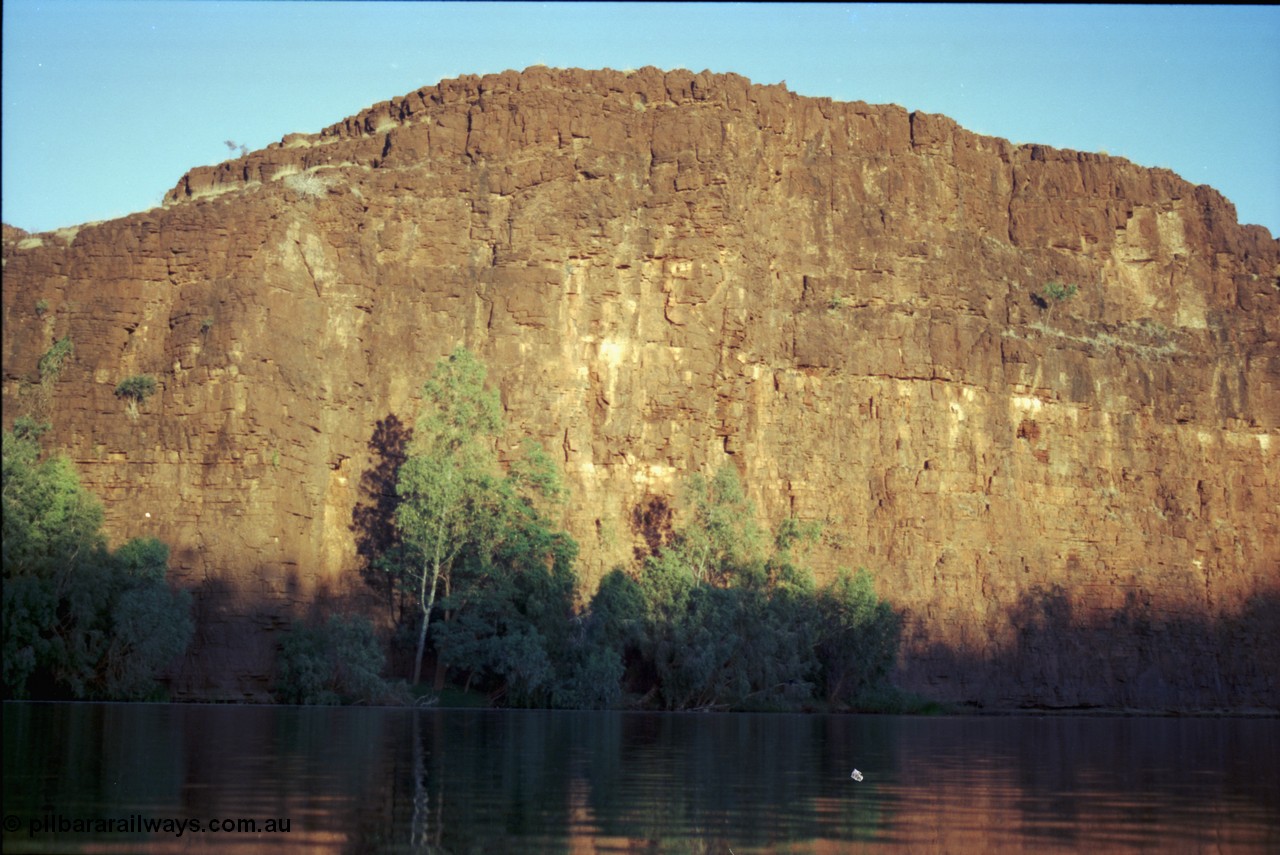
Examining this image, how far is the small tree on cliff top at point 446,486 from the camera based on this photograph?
200 ft

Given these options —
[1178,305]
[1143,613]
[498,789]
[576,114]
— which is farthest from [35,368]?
[1178,305]

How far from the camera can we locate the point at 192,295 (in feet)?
216

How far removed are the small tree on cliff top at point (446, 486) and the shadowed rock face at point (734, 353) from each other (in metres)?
5.39

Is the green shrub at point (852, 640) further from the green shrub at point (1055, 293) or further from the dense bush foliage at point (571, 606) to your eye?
the green shrub at point (1055, 293)

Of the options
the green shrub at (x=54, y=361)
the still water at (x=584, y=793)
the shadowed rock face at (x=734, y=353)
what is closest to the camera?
the still water at (x=584, y=793)

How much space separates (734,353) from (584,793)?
60.5 m

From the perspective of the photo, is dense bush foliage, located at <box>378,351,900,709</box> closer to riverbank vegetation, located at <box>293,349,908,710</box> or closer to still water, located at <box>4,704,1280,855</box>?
riverbank vegetation, located at <box>293,349,908,710</box>

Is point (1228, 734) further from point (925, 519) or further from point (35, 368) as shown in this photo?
point (35, 368)

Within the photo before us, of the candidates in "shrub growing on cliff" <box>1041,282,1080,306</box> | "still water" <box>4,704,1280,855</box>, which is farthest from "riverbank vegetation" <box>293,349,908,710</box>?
"shrub growing on cliff" <box>1041,282,1080,306</box>

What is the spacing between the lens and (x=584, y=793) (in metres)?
19.2

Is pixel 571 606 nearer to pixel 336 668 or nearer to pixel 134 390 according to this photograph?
pixel 336 668

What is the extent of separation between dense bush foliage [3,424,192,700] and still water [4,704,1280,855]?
42.6ft

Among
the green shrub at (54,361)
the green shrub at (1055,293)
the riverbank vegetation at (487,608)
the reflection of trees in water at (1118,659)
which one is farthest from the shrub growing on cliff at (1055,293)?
the green shrub at (54,361)

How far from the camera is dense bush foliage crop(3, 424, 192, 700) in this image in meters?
48.0
